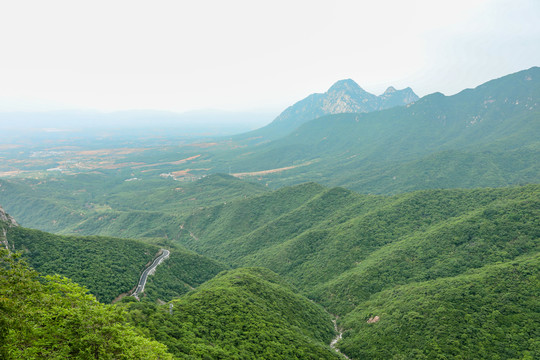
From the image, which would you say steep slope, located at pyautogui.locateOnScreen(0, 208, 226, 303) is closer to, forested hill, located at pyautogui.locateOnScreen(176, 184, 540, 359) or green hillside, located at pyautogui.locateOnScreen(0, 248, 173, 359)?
green hillside, located at pyautogui.locateOnScreen(0, 248, 173, 359)

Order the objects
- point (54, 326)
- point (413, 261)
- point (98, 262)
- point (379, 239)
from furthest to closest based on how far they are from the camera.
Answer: point (379, 239), point (413, 261), point (98, 262), point (54, 326)

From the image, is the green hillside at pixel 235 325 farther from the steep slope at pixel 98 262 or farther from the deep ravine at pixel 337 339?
the steep slope at pixel 98 262

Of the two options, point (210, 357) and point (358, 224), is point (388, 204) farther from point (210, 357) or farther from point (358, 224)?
point (210, 357)

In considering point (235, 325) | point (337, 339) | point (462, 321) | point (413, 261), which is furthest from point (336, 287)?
point (235, 325)

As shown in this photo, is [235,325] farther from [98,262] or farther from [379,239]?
[379,239]

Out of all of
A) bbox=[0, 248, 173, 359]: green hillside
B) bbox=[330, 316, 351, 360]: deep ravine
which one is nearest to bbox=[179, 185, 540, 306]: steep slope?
bbox=[330, 316, 351, 360]: deep ravine

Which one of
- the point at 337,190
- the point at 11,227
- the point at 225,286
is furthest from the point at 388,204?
the point at 11,227
